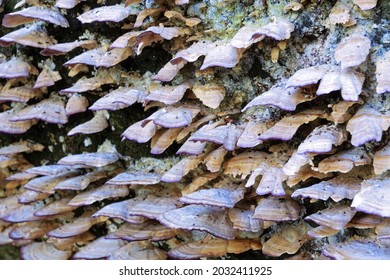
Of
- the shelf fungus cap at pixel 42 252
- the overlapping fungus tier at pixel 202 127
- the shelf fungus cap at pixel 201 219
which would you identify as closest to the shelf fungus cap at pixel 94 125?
the overlapping fungus tier at pixel 202 127

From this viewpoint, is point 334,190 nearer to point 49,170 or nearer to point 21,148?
point 49,170

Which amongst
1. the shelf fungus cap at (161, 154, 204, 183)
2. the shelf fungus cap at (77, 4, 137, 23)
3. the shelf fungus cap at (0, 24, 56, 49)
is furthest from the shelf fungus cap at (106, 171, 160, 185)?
the shelf fungus cap at (0, 24, 56, 49)

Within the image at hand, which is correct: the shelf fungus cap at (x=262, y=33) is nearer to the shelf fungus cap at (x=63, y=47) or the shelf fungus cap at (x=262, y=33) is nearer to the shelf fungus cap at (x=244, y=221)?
the shelf fungus cap at (x=244, y=221)

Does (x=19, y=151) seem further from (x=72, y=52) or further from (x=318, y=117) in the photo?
(x=318, y=117)

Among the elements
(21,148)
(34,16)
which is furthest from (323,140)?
(21,148)

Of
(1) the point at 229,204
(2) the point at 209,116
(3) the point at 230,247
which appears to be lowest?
(3) the point at 230,247

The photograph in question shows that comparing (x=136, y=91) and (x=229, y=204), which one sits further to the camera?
(x=136, y=91)

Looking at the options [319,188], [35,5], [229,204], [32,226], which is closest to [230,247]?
[229,204]
